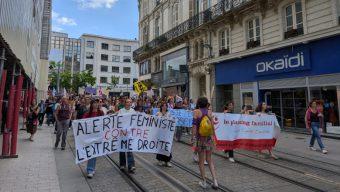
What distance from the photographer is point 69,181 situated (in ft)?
19.5

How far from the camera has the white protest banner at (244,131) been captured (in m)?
8.26

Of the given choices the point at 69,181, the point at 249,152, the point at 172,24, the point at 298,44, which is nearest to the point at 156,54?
the point at 172,24

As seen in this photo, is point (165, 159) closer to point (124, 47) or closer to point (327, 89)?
point (327, 89)

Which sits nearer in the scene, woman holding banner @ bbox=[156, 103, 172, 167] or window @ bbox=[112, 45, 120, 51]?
woman holding banner @ bbox=[156, 103, 172, 167]

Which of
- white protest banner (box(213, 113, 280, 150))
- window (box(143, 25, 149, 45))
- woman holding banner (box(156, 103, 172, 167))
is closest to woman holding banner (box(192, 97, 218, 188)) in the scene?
woman holding banner (box(156, 103, 172, 167))

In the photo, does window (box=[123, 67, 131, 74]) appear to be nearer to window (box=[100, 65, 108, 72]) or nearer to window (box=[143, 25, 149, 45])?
window (box=[100, 65, 108, 72])

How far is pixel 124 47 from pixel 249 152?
7169 centimetres

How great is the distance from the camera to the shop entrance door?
613 inches

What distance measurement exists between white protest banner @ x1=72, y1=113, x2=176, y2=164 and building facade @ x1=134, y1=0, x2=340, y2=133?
901 cm

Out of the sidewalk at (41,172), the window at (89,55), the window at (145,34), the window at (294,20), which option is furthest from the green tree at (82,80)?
the sidewalk at (41,172)

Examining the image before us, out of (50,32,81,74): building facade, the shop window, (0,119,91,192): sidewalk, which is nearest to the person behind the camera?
(0,119,91,192): sidewalk

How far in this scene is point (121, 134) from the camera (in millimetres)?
6875

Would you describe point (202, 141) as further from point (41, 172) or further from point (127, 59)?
point (127, 59)

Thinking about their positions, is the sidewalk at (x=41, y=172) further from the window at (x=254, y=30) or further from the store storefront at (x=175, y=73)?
the store storefront at (x=175, y=73)
